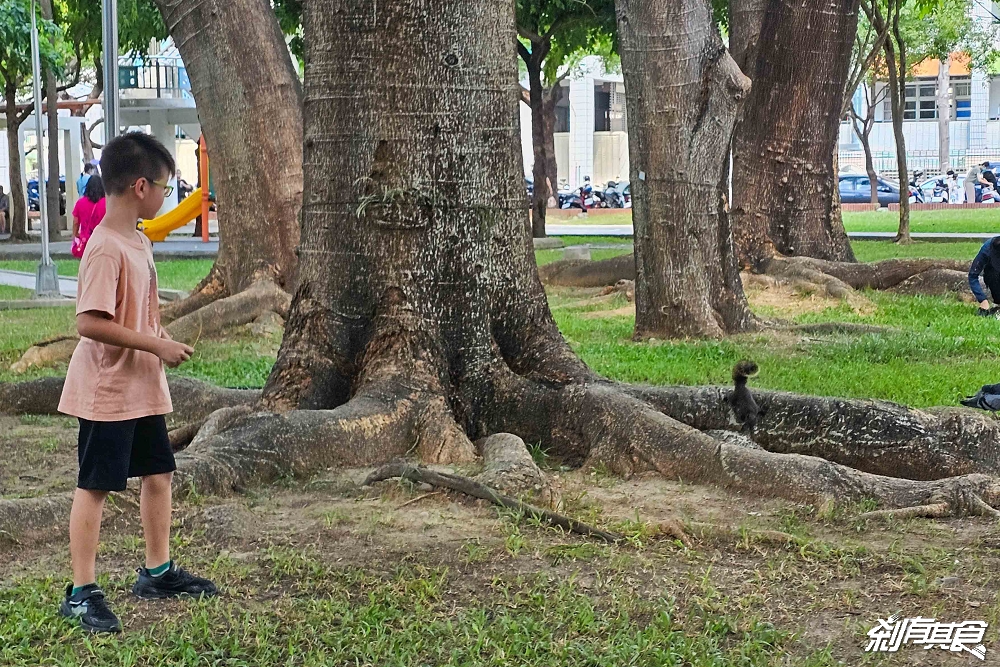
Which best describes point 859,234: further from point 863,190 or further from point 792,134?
point 863,190

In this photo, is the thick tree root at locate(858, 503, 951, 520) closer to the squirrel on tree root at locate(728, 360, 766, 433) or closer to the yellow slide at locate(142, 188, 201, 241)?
the squirrel on tree root at locate(728, 360, 766, 433)

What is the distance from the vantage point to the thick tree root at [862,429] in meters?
5.43

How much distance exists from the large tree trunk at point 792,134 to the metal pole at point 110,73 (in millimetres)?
6086

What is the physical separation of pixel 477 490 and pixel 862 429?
1.82 meters

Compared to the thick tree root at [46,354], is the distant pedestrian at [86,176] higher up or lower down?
higher up

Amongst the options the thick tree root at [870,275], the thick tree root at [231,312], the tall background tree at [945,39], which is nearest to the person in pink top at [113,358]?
the thick tree root at [231,312]

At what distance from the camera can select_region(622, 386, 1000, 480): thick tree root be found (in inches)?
214

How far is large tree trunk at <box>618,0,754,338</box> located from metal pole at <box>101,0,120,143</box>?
4.27 metres

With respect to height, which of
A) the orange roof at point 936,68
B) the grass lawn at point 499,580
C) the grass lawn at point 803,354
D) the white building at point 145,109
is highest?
the orange roof at point 936,68

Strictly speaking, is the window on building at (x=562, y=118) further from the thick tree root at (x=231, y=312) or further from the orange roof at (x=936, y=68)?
the thick tree root at (x=231, y=312)

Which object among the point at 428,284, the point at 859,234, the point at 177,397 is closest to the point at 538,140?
the point at 859,234

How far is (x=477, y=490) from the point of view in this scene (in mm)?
4910

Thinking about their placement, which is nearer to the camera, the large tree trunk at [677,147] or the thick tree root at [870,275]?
the large tree trunk at [677,147]

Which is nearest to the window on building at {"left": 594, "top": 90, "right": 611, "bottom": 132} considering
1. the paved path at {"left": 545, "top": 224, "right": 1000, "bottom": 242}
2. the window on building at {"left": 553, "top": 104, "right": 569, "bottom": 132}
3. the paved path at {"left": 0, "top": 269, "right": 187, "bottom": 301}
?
the window on building at {"left": 553, "top": 104, "right": 569, "bottom": 132}
